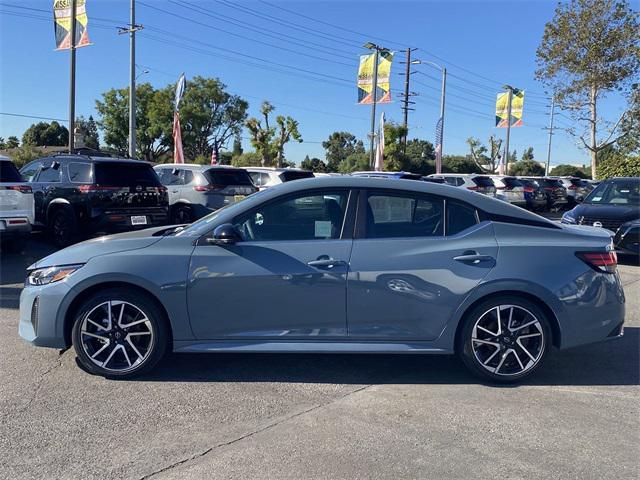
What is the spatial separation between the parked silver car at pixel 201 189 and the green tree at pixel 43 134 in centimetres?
6934

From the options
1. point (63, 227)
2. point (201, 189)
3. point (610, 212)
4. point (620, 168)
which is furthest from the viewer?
point (620, 168)

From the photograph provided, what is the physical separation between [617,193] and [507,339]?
9.39 meters

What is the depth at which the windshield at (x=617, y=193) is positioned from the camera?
11.9 metres

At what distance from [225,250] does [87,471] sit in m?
1.81

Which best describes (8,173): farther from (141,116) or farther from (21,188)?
(141,116)

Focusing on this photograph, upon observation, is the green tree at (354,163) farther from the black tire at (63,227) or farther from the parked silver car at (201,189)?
the black tire at (63,227)

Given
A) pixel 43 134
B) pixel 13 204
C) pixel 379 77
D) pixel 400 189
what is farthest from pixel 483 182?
pixel 43 134

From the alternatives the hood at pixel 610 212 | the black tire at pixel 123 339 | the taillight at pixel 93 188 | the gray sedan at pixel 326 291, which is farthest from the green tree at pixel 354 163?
the black tire at pixel 123 339

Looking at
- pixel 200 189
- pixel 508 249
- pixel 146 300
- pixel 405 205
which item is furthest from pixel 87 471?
pixel 200 189

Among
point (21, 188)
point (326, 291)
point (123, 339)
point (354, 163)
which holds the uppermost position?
point (354, 163)

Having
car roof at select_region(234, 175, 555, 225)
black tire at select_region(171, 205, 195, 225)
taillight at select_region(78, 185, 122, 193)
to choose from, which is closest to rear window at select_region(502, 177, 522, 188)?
black tire at select_region(171, 205, 195, 225)

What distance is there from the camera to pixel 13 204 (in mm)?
9062

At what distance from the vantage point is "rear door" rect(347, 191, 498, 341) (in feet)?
14.1

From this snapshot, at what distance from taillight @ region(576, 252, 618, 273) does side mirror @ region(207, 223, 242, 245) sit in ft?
8.86
